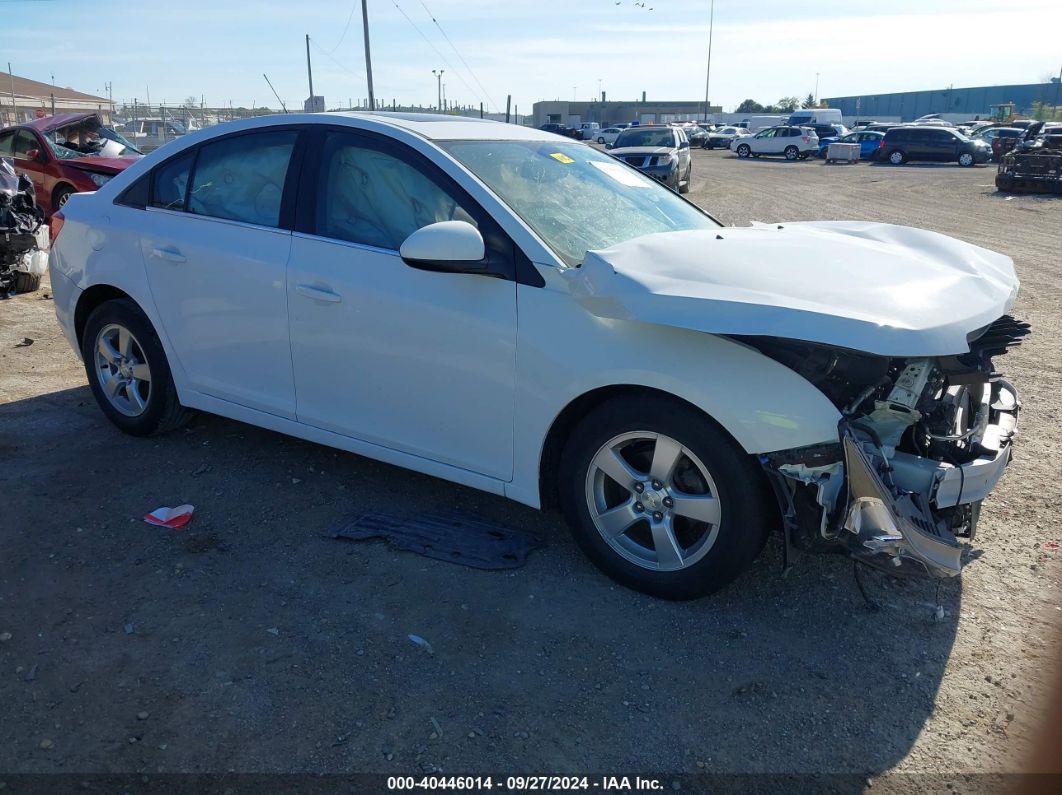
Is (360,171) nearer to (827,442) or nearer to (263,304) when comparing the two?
(263,304)

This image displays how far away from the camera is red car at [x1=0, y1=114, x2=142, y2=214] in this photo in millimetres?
12547

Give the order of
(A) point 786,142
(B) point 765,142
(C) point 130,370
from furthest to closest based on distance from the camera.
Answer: (B) point 765,142, (A) point 786,142, (C) point 130,370

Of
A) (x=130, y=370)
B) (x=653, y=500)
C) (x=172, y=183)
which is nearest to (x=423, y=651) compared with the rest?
(x=653, y=500)

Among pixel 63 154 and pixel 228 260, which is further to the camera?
pixel 63 154

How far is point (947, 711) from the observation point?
9.29 feet

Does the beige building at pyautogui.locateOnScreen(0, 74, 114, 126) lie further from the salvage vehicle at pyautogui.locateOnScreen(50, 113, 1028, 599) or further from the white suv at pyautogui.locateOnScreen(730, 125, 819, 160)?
the salvage vehicle at pyautogui.locateOnScreen(50, 113, 1028, 599)

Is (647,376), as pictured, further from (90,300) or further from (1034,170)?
(1034,170)

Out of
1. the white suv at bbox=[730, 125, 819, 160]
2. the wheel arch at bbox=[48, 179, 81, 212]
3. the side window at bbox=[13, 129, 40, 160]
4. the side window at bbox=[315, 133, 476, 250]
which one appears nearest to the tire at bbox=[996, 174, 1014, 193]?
the white suv at bbox=[730, 125, 819, 160]

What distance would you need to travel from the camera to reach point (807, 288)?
3.04 m

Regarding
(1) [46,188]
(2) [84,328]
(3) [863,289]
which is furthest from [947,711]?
(1) [46,188]

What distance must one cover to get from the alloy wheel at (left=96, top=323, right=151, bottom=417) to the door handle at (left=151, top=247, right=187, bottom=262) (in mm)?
538

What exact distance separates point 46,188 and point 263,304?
10801 millimetres

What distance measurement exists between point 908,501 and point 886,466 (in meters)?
0.15

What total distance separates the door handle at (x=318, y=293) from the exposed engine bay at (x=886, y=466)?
6.11 ft
